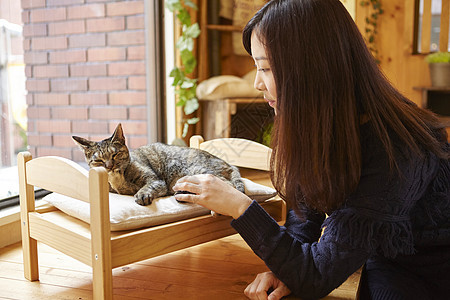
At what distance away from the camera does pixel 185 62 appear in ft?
9.73

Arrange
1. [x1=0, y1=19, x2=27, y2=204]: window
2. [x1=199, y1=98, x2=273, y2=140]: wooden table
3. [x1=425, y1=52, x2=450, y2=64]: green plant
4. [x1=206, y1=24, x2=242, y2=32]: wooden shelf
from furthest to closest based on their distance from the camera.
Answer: [x1=425, y1=52, x2=450, y2=64]: green plant, [x1=206, y1=24, x2=242, y2=32]: wooden shelf, [x1=199, y1=98, x2=273, y2=140]: wooden table, [x1=0, y1=19, x2=27, y2=204]: window

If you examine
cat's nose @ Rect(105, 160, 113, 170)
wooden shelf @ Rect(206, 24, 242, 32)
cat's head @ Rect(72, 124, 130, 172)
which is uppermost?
wooden shelf @ Rect(206, 24, 242, 32)

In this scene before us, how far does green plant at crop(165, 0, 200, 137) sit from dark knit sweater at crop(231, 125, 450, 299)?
190 centimetres

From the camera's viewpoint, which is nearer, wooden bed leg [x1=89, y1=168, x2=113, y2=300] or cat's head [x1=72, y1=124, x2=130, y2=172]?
wooden bed leg [x1=89, y1=168, x2=113, y2=300]

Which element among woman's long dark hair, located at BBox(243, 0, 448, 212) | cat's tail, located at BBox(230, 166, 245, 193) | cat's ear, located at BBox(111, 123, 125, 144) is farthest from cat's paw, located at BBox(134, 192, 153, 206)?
woman's long dark hair, located at BBox(243, 0, 448, 212)

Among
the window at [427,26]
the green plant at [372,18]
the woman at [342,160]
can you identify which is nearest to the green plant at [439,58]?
the window at [427,26]

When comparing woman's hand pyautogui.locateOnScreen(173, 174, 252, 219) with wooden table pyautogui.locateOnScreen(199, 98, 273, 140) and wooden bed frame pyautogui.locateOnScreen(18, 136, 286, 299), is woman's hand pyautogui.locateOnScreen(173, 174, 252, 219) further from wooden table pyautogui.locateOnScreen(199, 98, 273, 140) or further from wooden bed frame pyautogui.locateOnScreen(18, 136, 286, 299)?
wooden table pyautogui.locateOnScreen(199, 98, 273, 140)

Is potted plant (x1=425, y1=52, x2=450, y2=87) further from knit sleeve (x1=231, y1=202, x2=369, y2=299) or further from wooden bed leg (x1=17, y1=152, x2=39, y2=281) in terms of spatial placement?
wooden bed leg (x1=17, y1=152, x2=39, y2=281)

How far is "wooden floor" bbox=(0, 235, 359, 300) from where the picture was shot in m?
1.42

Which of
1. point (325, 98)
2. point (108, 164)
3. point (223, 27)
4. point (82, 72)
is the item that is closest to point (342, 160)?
point (325, 98)

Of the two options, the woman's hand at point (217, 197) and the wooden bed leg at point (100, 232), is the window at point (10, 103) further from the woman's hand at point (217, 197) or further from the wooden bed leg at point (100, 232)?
the woman's hand at point (217, 197)

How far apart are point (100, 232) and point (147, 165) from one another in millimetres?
572

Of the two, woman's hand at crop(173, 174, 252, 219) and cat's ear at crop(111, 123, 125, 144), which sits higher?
cat's ear at crop(111, 123, 125, 144)

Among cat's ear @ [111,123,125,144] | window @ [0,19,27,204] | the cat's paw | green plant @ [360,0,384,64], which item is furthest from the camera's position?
green plant @ [360,0,384,64]
